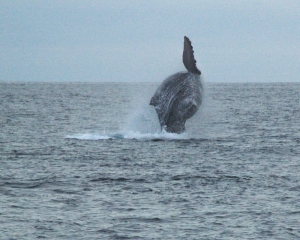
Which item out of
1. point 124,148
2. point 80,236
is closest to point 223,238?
point 80,236

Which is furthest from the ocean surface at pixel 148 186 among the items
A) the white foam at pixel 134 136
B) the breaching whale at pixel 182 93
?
the breaching whale at pixel 182 93

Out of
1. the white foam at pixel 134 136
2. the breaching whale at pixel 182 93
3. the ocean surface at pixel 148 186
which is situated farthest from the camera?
the white foam at pixel 134 136

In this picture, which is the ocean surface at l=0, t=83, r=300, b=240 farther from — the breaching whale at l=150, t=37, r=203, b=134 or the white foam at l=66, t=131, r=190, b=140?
the breaching whale at l=150, t=37, r=203, b=134

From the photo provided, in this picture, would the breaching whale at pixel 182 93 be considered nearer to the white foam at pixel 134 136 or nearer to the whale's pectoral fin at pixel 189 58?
the whale's pectoral fin at pixel 189 58

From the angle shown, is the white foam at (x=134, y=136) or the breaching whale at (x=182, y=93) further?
the white foam at (x=134, y=136)

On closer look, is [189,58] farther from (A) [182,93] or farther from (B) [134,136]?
(B) [134,136]

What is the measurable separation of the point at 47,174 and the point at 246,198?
20.0 ft

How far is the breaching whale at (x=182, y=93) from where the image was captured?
84.3 ft

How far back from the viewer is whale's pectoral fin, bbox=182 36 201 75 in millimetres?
25542

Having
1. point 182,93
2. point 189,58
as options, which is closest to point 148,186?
point 182,93

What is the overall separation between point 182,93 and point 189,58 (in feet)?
4.55

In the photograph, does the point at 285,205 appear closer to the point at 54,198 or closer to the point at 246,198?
the point at 246,198

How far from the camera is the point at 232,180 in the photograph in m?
18.5

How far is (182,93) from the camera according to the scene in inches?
1015
